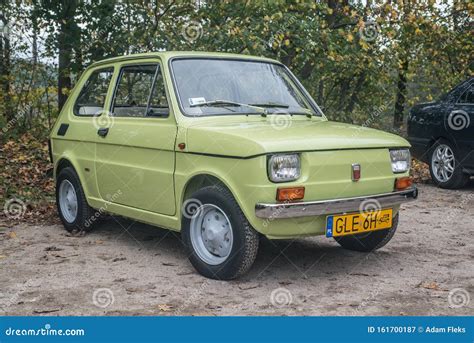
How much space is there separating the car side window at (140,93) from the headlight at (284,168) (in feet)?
4.28

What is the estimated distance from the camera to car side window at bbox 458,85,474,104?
918 cm

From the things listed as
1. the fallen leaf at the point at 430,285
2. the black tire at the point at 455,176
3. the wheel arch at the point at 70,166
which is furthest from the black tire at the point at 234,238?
the black tire at the point at 455,176

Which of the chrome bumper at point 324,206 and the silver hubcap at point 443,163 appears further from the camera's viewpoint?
the silver hubcap at point 443,163

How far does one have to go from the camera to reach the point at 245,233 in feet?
14.5

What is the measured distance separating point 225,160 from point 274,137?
40cm

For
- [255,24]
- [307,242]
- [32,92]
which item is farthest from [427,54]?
[307,242]

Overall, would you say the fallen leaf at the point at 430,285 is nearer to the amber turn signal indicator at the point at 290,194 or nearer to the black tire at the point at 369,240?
the black tire at the point at 369,240

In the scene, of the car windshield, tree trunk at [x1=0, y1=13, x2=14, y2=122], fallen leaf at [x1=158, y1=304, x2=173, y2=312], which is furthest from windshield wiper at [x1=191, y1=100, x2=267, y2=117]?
tree trunk at [x1=0, y1=13, x2=14, y2=122]

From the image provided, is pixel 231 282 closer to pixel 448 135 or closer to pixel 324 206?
pixel 324 206

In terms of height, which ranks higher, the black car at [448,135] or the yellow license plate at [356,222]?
the black car at [448,135]

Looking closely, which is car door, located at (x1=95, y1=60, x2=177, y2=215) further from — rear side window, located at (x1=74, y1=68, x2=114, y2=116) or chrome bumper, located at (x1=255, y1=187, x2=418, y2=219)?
chrome bumper, located at (x1=255, y1=187, x2=418, y2=219)

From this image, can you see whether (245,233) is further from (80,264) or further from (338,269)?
(80,264)

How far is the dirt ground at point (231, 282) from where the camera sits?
Result: 4.14 meters

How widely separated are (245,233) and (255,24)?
607cm
